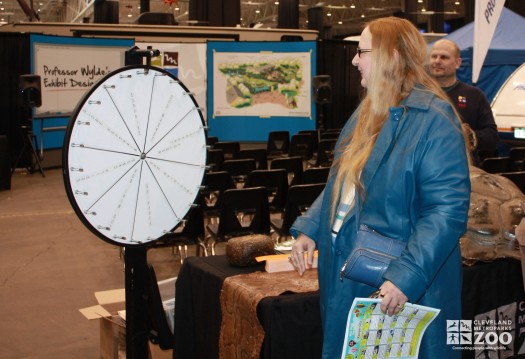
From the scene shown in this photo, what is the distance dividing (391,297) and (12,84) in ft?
36.9

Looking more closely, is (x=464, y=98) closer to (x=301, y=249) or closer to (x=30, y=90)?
(x=301, y=249)

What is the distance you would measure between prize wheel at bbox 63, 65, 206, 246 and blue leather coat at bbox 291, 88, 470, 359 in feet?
1.97

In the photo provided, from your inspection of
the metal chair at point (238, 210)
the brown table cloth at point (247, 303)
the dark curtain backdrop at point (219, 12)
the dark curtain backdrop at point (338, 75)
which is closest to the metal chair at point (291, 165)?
the metal chair at point (238, 210)

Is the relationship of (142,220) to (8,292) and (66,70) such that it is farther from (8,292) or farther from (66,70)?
(66,70)

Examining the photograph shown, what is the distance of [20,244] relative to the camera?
662cm

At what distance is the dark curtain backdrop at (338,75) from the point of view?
1505cm

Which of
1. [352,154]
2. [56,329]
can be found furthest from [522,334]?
[56,329]

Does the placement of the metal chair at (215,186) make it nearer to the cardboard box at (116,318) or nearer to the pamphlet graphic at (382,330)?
the cardboard box at (116,318)

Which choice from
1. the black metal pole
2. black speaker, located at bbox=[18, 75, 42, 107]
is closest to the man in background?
the black metal pole

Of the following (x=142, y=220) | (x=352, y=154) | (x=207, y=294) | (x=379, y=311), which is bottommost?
(x=207, y=294)

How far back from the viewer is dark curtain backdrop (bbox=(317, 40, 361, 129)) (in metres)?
15.1

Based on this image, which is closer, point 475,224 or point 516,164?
point 475,224

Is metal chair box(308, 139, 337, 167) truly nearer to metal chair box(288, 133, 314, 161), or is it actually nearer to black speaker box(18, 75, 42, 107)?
metal chair box(288, 133, 314, 161)

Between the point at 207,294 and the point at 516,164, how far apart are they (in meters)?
4.68
